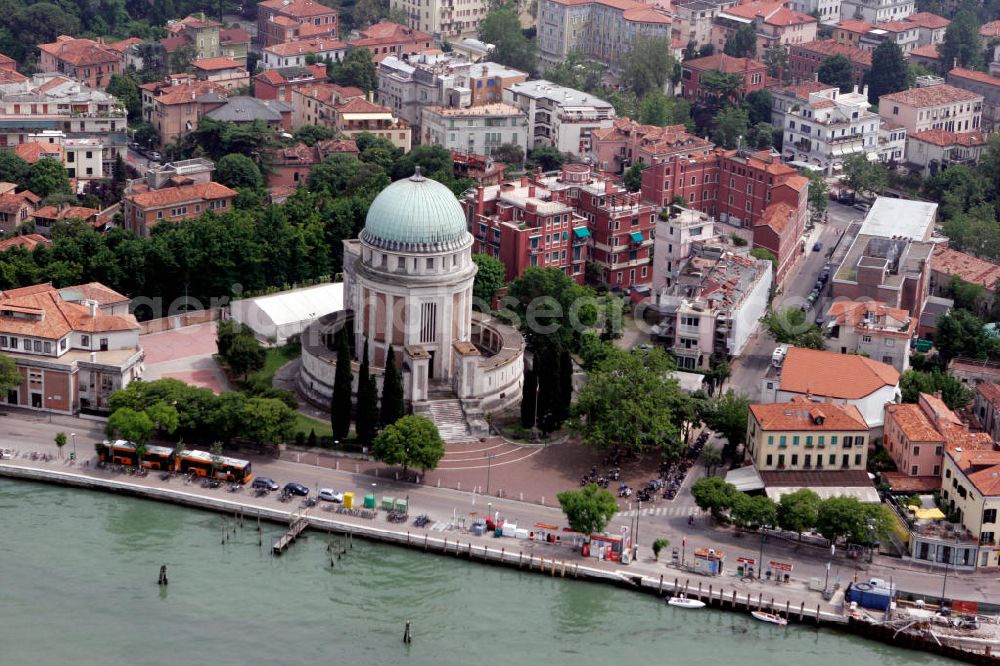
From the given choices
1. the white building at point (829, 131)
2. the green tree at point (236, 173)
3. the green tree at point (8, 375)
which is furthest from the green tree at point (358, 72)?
the green tree at point (8, 375)

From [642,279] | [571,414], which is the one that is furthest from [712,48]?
[571,414]

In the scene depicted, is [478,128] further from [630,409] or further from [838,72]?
[630,409]

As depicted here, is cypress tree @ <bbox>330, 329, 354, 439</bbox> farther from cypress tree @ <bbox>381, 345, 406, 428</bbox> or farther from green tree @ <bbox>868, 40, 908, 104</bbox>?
green tree @ <bbox>868, 40, 908, 104</bbox>

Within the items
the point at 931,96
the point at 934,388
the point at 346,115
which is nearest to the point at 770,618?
the point at 934,388

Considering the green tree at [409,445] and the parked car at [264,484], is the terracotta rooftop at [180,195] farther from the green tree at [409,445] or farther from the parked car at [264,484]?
the green tree at [409,445]

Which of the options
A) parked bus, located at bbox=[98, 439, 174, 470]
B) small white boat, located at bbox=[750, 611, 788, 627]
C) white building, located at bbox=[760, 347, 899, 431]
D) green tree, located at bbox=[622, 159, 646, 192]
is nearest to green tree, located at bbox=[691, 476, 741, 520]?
small white boat, located at bbox=[750, 611, 788, 627]

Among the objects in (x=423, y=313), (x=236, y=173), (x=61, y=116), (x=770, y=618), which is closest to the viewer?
(x=770, y=618)
